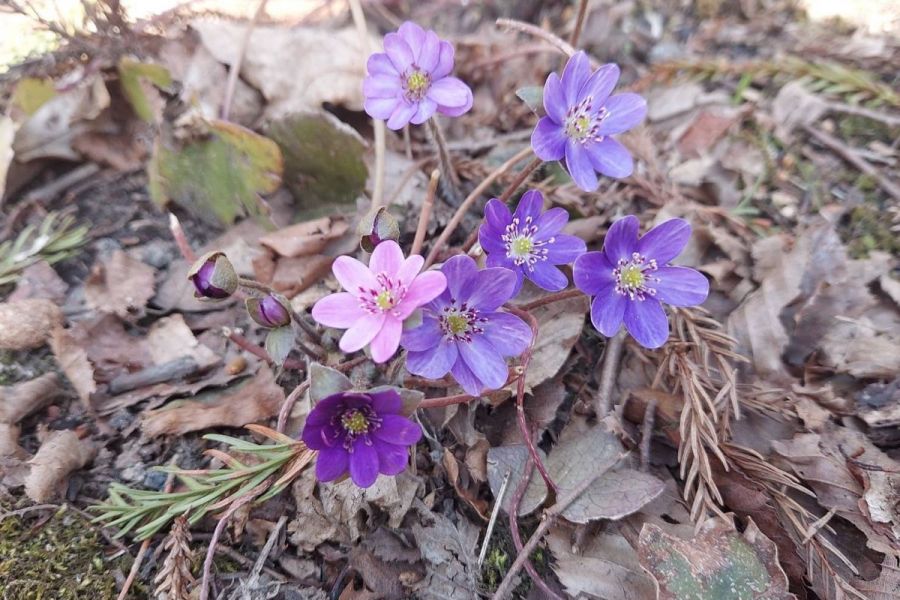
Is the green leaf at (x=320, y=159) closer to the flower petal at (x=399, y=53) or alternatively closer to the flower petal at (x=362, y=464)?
the flower petal at (x=399, y=53)

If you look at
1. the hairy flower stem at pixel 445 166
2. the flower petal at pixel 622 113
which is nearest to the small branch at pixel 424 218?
the hairy flower stem at pixel 445 166

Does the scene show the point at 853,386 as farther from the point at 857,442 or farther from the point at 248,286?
the point at 248,286

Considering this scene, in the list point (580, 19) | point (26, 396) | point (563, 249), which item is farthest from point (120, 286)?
point (580, 19)

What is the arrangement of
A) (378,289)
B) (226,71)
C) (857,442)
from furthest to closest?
(226,71) < (857,442) < (378,289)

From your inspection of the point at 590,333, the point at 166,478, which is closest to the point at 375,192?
the point at 590,333

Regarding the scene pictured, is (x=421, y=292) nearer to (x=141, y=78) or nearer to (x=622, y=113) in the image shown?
(x=622, y=113)

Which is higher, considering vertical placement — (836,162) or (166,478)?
(836,162)

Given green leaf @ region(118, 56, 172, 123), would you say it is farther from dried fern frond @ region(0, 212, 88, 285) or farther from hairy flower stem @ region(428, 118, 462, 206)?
hairy flower stem @ region(428, 118, 462, 206)

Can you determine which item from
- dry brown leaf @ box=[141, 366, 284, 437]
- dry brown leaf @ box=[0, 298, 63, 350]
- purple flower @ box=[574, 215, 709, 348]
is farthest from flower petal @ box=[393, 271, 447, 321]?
dry brown leaf @ box=[0, 298, 63, 350]
